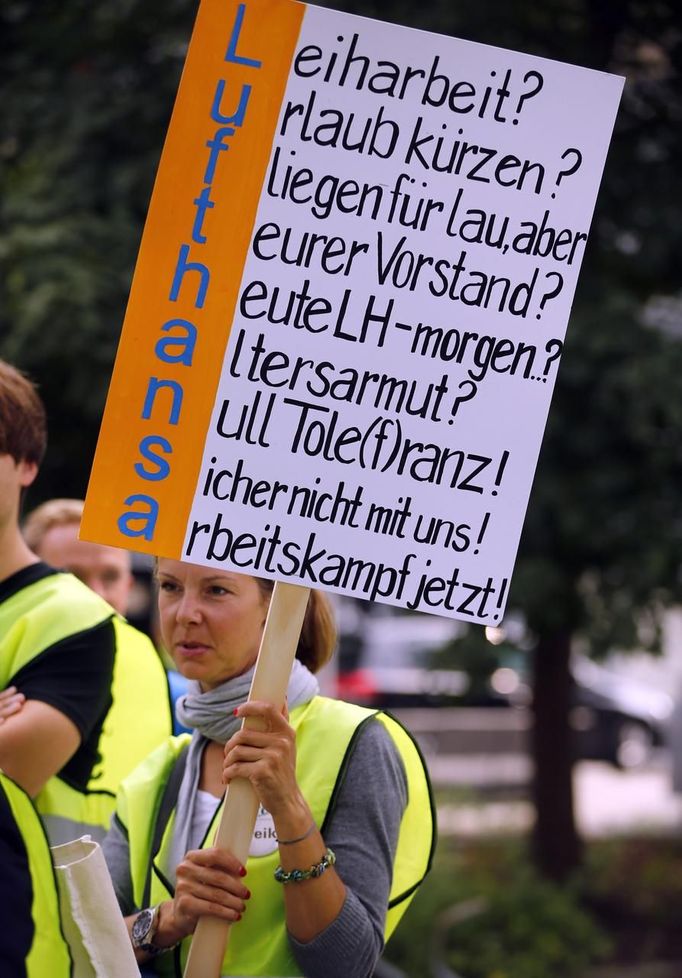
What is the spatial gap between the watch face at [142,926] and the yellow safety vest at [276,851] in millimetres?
56

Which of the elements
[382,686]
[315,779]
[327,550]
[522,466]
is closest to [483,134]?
[522,466]

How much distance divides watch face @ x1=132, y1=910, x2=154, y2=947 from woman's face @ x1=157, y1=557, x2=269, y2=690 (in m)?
0.41

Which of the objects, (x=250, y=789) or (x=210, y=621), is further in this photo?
(x=210, y=621)

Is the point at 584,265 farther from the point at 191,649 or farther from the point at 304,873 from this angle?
the point at 304,873

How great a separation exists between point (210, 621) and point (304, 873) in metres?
0.49

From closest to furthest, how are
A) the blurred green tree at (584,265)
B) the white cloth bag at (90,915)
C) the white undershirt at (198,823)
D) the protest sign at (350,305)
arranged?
the white cloth bag at (90,915), the protest sign at (350,305), the white undershirt at (198,823), the blurred green tree at (584,265)

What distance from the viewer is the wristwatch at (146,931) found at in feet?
8.14

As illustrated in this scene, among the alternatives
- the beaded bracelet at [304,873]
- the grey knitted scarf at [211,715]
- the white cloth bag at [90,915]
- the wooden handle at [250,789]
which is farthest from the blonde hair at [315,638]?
the white cloth bag at [90,915]

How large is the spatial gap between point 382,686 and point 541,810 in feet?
28.8

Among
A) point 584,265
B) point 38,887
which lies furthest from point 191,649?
point 584,265

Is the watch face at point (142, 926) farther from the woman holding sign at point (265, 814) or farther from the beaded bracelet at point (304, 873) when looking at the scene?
the beaded bracelet at point (304, 873)

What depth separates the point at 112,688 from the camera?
2.97m

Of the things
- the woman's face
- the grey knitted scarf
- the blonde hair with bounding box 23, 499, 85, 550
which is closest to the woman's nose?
the woman's face

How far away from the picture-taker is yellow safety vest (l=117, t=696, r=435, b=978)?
245cm
